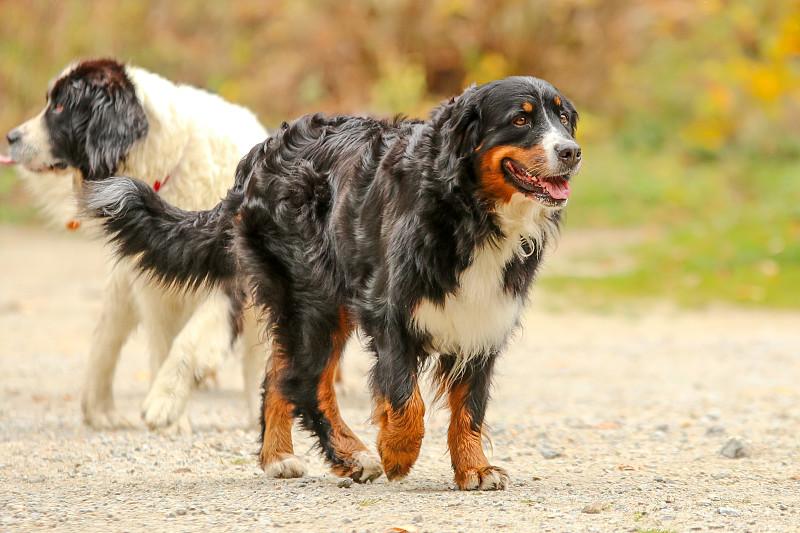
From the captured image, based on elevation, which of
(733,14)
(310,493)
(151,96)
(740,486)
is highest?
(733,14)

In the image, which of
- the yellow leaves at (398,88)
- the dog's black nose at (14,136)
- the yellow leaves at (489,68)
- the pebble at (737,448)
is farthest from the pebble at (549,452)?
the yellow leaves at (489,68)

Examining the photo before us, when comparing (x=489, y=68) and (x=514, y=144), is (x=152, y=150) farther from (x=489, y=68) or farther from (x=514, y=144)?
(x=489, y=68)

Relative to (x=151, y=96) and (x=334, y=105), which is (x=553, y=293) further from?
(x=334, y=105)

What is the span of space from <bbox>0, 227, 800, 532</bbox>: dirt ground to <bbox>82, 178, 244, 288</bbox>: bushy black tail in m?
0.91

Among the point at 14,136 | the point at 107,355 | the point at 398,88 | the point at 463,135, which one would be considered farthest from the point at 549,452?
the point at 398,88

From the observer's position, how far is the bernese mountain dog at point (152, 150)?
5523 mm

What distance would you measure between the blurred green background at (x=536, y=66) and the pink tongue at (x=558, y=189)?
1213cm

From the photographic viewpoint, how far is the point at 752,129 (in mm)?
19156

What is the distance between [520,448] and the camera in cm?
538

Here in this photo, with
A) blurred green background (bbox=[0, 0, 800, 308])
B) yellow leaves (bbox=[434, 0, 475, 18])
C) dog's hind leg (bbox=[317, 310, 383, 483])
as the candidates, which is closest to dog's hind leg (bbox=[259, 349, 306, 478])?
dog's hind leg (bbox=[317, 310, 383, 483])

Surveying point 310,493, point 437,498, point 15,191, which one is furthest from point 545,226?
point 15,191

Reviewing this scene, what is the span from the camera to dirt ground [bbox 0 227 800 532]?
364cm

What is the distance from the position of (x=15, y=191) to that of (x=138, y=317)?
12.1 meters

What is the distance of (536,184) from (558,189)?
100 millimetres
